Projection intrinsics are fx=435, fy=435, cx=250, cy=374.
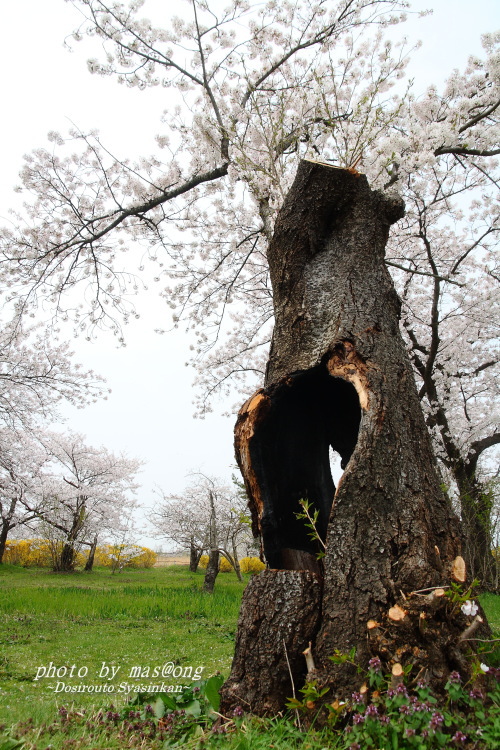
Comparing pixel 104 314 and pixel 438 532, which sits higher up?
pixel 104 314

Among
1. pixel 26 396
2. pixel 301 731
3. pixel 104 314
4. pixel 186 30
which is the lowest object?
pixel 301 731

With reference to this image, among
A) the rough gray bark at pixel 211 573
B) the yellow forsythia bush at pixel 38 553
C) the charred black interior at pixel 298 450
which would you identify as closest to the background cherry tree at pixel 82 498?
the yellow forsythia bush at pixel 38 553

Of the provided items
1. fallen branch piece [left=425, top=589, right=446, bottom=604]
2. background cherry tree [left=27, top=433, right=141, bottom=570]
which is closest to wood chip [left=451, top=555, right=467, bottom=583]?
fallen branch piece [left=425, top=589, right=446, bottom=604]

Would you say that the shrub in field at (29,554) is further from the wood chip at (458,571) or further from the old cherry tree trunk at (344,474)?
the wood chip at (458,571)

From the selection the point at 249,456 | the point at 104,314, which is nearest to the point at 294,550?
the point at 249,456

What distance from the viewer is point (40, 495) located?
2150cm

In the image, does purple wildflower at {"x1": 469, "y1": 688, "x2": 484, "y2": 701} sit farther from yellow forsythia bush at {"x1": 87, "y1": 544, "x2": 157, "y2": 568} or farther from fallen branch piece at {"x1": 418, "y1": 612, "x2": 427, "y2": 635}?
yellow forsythia bush at {"x1": 87, "y1": 544, "x2": 157, "y2": 568}

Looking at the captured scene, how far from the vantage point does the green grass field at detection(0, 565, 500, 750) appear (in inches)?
74.7

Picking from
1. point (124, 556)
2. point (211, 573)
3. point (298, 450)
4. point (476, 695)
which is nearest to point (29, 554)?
point (124, 556)

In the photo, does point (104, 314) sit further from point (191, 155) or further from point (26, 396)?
point (26, 396)

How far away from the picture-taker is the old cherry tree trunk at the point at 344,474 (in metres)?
1.89

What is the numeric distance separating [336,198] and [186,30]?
4591 millimetres

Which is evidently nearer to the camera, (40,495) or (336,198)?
(336,198)

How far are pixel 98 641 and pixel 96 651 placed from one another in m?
0.63
